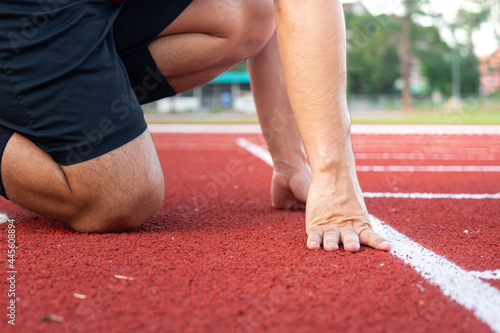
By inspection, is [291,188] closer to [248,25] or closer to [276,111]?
[276,111]

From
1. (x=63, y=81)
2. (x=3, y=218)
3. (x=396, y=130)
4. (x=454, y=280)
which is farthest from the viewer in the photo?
(x=396, y=130)

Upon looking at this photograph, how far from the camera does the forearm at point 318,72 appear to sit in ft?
5.68

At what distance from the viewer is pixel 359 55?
153ft

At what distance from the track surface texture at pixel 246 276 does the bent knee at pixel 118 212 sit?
0.05 metres

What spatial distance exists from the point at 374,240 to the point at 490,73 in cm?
4534

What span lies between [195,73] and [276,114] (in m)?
0.44

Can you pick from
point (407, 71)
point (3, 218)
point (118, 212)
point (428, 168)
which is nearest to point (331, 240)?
point (118, 212)

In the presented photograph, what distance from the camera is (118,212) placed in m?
1.88

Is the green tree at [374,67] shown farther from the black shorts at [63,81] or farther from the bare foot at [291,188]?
the black shorts at [63,81]

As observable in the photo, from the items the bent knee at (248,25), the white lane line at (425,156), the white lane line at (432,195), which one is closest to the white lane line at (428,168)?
the white lane line at (425,156)

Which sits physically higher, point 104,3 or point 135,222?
point 104,3

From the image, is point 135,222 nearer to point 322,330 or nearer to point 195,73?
point 195,73

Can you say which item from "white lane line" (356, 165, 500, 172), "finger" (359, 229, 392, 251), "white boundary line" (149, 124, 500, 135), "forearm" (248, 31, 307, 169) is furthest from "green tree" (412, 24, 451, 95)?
"finger" (359, 229, 392, 251)

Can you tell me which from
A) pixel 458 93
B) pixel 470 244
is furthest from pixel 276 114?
pixel 458 93
